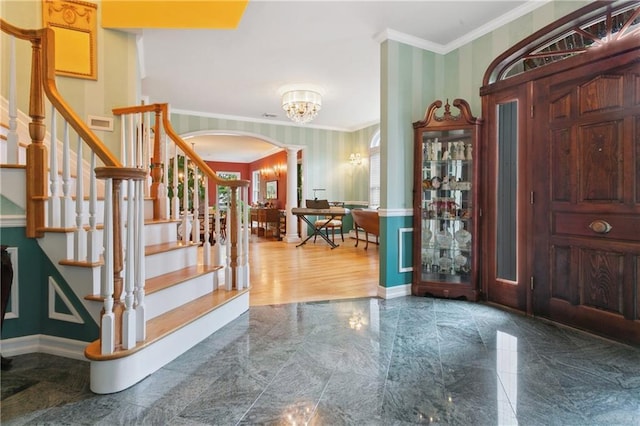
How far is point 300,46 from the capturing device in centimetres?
367

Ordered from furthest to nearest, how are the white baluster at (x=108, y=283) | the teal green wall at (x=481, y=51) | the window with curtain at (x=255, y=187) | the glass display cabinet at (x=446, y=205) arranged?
1. the window with curtain at (x=255, y=187)
2. the glass display cabinet at (x=446, y=205)
3. the teal green wall at (x=481, y=51)
4. the white baluster at (x=108, y=283)

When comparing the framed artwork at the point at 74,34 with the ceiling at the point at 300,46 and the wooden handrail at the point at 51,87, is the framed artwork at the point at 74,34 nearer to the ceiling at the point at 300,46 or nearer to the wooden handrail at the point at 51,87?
the ceiling at the point at 300,46

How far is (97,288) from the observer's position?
1.88 m

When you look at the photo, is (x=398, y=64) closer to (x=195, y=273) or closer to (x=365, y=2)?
(x=365, y=2)

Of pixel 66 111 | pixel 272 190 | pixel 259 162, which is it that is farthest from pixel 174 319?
pixel 259 162

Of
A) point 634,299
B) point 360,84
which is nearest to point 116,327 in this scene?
point 634,299

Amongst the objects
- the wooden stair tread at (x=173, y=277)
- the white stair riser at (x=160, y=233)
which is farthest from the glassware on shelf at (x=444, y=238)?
the white stair riser at (x=160, y=233)

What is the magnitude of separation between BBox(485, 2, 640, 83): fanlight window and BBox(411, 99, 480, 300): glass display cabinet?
0.57 metres

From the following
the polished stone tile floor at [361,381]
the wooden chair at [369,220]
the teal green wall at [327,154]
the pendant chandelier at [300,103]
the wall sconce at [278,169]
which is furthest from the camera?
the wall sconce at [278,169]

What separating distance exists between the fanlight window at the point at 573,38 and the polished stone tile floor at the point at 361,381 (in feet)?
7.11

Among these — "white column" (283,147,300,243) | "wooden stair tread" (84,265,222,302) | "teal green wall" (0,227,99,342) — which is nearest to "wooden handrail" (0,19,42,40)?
"teal green wall" (0,227,99,342)

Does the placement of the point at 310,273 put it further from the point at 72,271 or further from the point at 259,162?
the point at 259,162

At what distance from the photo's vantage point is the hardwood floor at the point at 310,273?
336 cm

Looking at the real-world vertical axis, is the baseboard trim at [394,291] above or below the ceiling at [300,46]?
below
